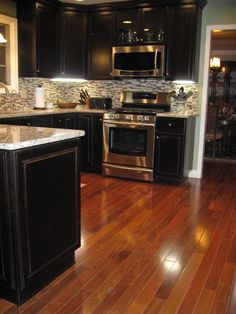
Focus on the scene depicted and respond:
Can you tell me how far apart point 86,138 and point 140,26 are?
1.80 m

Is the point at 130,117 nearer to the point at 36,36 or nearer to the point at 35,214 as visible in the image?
the point at 36,36

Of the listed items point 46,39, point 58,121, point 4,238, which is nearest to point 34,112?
point 58,121

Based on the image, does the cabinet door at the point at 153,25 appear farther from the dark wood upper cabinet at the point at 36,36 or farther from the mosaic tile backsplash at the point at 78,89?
the dark wood upper cabinet at the point at 36,36

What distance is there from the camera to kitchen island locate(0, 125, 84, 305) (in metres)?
1.84

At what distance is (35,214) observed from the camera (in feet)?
6.49

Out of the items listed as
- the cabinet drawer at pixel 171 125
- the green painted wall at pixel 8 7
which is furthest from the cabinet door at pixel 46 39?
the cabinet drawer at pixel 171 125

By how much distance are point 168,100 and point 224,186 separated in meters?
1.49

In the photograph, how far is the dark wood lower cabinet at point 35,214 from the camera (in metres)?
1.84

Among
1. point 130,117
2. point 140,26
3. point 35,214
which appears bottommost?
point 35,214

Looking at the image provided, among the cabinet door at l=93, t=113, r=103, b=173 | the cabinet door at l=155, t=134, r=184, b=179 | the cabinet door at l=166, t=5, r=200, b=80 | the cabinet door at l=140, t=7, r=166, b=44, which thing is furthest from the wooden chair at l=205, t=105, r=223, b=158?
the cabinet door at l=93, t=113, r=103, b=173

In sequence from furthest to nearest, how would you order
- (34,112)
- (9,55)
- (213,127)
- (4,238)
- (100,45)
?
1. (213,127)
2. (100,45)
3. (9,55)
4. (34,112)
5. (4,238)

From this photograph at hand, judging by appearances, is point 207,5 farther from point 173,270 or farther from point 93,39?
point 173,270

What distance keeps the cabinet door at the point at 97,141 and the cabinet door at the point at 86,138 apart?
7 centimetres

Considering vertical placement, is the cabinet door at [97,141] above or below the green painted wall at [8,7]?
below
